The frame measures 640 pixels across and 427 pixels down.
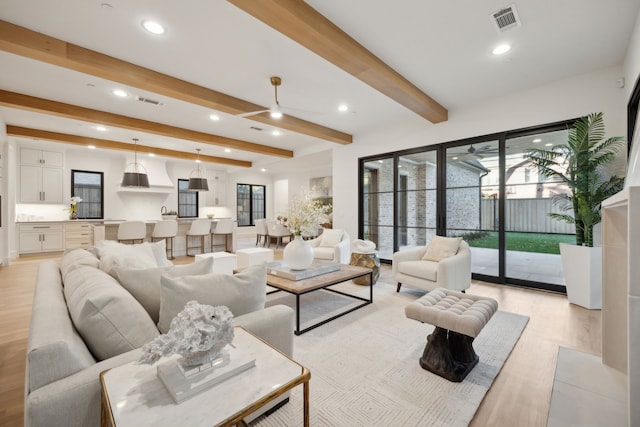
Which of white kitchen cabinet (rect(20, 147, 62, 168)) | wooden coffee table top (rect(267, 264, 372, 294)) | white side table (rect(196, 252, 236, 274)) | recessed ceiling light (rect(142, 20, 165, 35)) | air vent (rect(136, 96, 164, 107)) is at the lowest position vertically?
white side table (rect(196, 252, 236, 274))

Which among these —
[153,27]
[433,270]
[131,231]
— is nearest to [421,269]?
[433,270]

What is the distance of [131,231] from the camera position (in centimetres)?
610

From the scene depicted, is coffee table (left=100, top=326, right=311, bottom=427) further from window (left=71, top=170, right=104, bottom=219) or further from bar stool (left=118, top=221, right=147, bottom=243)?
window (left=71, top=170, right=104, bottom=219)

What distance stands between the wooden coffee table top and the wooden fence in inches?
93.5

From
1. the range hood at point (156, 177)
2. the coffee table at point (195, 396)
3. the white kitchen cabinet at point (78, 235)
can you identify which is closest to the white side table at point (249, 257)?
the coffee table at point (195, 396)

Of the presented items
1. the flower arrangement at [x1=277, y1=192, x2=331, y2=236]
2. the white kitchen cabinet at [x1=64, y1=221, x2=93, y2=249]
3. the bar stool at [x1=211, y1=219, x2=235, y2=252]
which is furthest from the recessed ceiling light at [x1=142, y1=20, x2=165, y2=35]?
the white kitchen cabinet at [x1=64, y1=221, x2=93, y2=249]

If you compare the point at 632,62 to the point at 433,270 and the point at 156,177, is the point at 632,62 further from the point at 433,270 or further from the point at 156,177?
the point at 156,177

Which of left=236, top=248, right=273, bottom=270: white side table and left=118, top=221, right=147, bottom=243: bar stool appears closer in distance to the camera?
left=236, top=248, right=273, bottom=270: white side table

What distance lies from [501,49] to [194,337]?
371cm

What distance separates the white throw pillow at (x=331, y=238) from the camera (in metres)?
5.01

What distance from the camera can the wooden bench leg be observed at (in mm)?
1937

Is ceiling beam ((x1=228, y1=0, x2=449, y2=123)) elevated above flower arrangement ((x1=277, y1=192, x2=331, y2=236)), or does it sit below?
above

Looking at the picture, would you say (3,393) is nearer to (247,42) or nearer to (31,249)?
(247,42)

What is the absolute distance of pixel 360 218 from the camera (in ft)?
19.7
